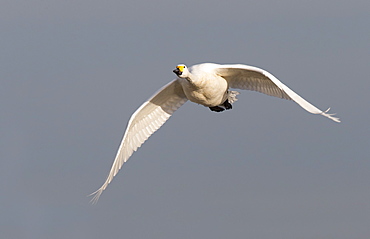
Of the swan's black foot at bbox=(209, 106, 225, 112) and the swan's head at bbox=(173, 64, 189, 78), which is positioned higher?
the swan's head at bbox=(173, 64, 189, 78)

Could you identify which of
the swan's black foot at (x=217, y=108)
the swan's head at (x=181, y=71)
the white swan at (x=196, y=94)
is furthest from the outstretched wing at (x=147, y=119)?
the swan's head at (x=181, y=71)

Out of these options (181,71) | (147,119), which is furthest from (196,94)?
(147,119)

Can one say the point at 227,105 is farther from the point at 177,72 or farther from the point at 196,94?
the point at 177,72

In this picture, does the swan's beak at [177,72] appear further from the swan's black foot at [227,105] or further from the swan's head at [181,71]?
the swan's black foot at [227,105]

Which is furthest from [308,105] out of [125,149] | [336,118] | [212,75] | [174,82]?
[125,149]

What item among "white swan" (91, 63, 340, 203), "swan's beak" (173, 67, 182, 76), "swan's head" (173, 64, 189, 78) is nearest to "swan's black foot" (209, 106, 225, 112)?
"white swan" (91, 63, 340, 203)

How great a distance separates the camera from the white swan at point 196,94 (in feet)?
101

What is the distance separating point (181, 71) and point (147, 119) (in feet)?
16.0

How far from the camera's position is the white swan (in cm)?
3080

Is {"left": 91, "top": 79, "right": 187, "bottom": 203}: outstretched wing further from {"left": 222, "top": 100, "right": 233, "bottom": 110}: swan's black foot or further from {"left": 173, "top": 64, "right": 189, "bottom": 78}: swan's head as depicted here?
{"left": 173, "top": 64, "right": 189, "bottom": 78}: swan's head

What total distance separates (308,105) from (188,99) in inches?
237

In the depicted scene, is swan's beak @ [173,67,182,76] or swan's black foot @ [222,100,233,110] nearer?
swan's beak @ [173,67,182,76]

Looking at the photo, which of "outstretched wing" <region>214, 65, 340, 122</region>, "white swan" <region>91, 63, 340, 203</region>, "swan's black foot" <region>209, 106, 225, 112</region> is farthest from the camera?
"swan's black foot" <region>209, 106, 225, 112</region>

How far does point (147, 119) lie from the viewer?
34.7m
